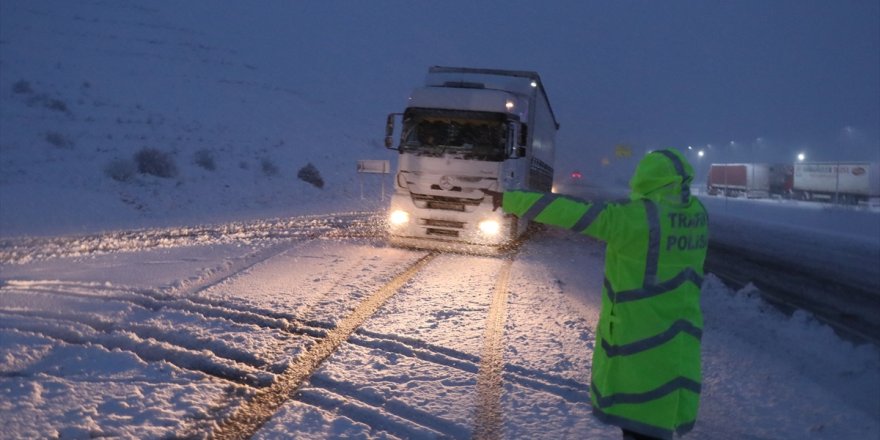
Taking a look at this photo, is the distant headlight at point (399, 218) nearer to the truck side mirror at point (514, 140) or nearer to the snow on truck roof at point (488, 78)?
the truck side mirror at point (514, 140)

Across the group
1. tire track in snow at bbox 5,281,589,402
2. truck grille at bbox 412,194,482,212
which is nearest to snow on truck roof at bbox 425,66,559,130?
truck grille at bbox 412,194,482,212

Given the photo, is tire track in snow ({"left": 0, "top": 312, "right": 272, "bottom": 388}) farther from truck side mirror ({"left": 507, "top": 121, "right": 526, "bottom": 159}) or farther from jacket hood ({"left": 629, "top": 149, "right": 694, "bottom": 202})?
truck side mirror ({"left": 507, "top": 121, "right": 526, "bottom": 159})

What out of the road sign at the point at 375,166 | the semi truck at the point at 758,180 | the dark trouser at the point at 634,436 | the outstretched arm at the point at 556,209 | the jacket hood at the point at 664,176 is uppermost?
the semi truck at the point at 758,180

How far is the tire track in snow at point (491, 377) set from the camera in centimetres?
431

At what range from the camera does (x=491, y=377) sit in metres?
5.29

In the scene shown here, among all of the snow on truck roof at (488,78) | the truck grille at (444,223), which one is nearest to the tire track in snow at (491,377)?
the truck grille at (444,223)

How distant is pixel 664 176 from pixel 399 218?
379 inches

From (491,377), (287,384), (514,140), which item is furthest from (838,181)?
(287,384)

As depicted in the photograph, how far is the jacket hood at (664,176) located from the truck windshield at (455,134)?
8.92 m

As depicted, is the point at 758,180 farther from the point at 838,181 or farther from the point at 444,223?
the point at 444,223

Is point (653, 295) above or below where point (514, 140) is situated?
below

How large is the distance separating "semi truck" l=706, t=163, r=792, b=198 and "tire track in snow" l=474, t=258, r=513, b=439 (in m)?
42.6

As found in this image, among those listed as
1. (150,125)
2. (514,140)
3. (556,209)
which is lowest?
→ (556,209)

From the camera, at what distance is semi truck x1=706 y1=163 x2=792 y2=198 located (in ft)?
153
